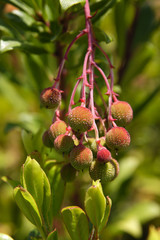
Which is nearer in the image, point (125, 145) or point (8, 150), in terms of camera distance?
point (125, 145)

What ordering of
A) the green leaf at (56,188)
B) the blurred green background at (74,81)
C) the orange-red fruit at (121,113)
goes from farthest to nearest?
the blurred green background at (74,81), the green leaf at (56,188), the orange-red fruit at (121,113)

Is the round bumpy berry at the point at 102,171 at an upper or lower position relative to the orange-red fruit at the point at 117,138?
lower

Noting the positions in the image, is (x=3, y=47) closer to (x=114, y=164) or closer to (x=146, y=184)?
(x=114, y=164)

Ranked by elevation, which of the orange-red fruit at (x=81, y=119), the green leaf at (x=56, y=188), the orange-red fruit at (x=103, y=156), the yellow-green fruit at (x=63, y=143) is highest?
the orange-red fruit at (x=81, y=119)

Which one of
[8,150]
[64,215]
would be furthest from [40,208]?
[8,150]

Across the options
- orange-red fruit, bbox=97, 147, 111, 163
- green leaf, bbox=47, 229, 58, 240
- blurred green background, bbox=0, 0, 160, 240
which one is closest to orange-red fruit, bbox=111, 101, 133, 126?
orange-red fruit, bbox=97, 147, 111, 163

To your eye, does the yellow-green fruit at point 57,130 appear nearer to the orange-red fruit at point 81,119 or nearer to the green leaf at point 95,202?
the orange-red fruit at point 81,119

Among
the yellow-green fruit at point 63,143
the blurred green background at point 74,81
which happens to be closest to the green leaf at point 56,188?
the blurred green background at point 74,81
